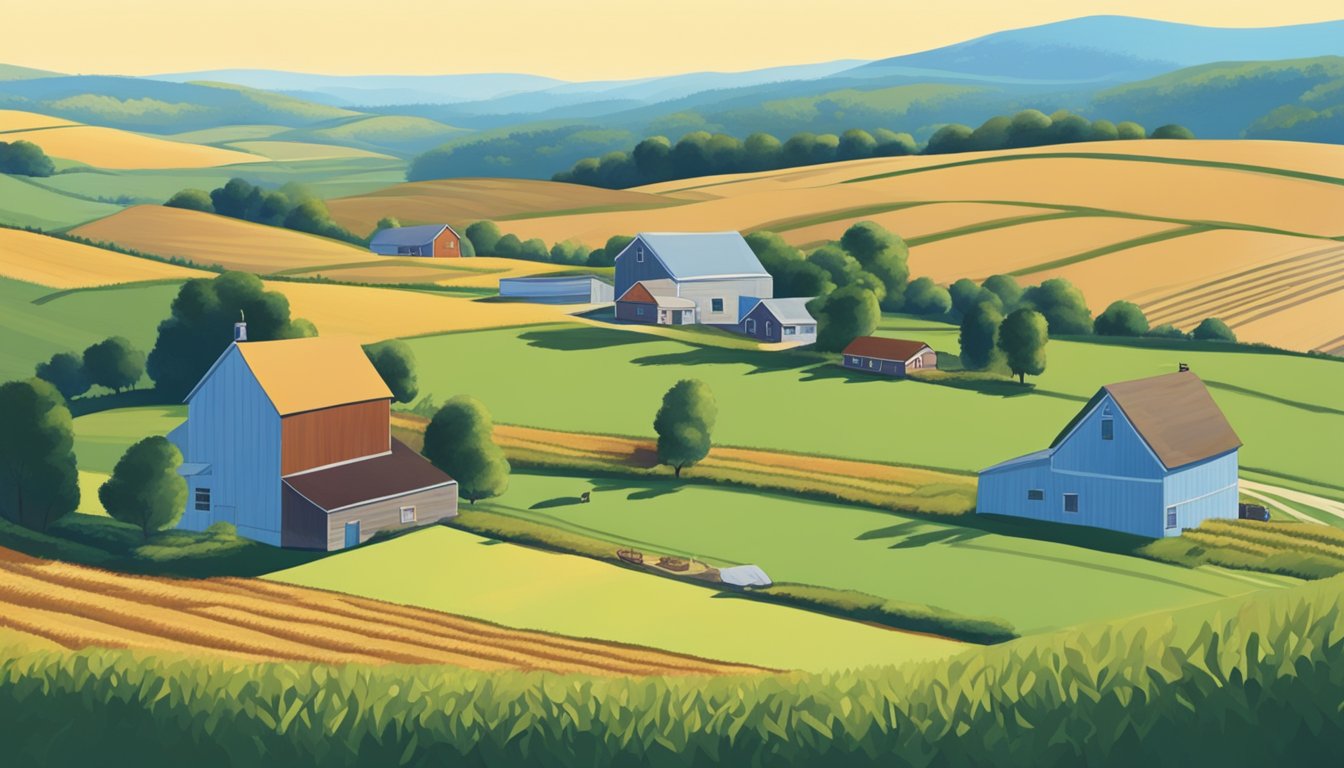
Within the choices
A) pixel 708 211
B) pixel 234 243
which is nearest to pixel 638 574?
pixel 234 243

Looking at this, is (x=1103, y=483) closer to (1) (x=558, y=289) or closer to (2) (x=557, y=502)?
(2) (x=557, y=502)

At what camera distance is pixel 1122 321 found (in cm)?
9494

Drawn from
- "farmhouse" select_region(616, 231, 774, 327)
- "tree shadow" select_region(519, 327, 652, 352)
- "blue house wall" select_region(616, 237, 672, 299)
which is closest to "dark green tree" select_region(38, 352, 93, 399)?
"tree shadow" select_region(519, 327, 652, 352)

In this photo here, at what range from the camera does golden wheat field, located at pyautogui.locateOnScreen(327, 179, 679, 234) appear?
5689 inches

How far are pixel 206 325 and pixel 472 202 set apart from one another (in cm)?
7471

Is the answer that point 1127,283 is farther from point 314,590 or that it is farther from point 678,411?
point 314,590

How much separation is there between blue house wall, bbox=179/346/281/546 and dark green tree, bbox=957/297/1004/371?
37773 mm

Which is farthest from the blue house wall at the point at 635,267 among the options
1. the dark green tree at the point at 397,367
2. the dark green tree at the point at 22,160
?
the dark green tree at the point at 22,160

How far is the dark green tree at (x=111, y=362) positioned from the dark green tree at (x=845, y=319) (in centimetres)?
3454

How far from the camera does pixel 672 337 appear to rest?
91.8 m

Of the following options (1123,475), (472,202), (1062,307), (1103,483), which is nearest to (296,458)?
(1103,483)

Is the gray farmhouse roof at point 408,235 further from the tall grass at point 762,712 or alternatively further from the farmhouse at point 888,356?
the tall grass at point 762,712

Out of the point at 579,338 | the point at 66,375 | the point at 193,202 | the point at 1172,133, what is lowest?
the point at 66,375

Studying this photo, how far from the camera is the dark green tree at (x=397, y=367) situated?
72.8m
